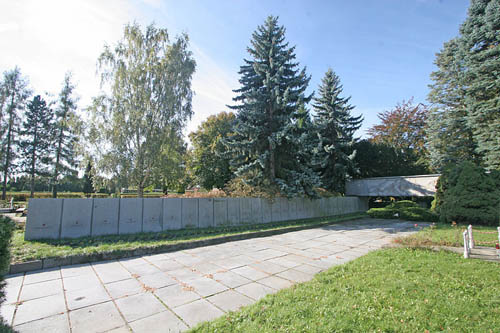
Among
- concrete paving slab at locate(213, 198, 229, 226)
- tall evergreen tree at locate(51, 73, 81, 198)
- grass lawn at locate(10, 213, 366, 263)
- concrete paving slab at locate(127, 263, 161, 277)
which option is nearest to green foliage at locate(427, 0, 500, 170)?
concrete paving slab at locate(213, 198, 229, 226)

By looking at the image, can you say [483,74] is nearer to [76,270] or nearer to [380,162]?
[380,162]

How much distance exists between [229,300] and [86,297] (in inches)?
85.1

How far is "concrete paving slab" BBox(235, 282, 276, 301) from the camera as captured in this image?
365cm

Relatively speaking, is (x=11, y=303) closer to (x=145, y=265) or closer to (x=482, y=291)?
(x=145, y=265)

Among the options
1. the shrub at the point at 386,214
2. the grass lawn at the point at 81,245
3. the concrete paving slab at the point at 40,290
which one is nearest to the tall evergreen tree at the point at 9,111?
the grass lawn at the point at 81,245

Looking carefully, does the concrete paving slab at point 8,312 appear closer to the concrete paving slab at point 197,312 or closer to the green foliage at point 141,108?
the concrete paving slab at point 197,312

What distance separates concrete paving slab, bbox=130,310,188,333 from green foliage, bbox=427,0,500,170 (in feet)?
63.8

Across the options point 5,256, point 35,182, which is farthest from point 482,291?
point 35,182

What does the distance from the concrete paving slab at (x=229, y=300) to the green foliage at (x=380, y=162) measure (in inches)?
925

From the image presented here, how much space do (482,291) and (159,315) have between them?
4.62m

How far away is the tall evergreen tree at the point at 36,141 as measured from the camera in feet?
76.0

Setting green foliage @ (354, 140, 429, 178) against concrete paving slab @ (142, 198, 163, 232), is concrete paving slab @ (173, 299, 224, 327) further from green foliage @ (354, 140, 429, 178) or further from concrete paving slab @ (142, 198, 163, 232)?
green foliage @ (354, 140, 429, 178)

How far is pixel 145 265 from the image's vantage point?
5.20 meters

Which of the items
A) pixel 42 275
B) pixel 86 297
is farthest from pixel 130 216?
pixel 86 297
